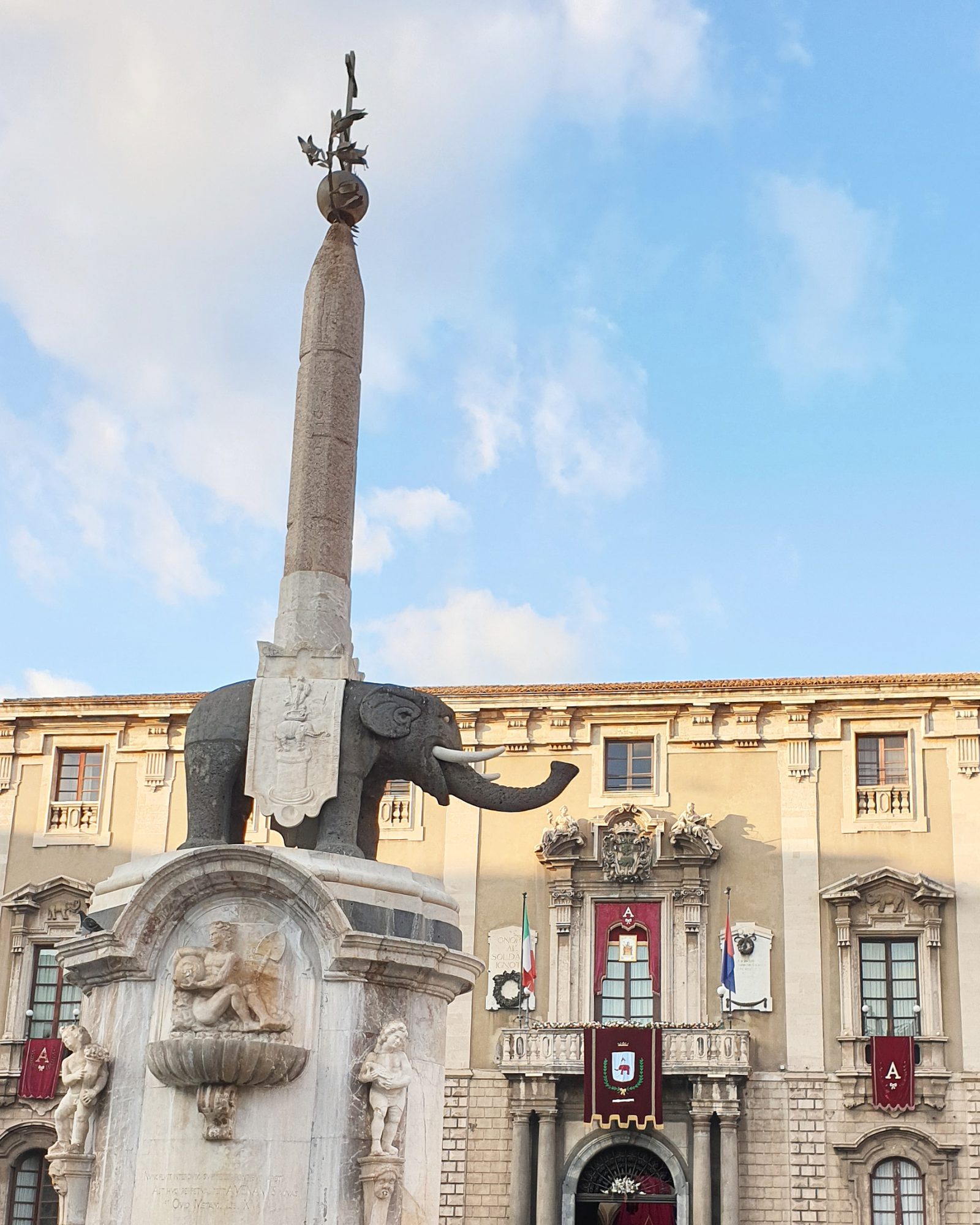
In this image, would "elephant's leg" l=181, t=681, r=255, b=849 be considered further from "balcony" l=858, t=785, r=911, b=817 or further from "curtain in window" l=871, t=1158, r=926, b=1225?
"balcony" l=858, t=785, r=911, b=817

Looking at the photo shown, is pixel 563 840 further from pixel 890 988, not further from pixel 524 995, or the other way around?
pixel 890 988

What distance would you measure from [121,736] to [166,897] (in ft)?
85.5

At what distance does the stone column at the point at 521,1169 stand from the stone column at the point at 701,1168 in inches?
127

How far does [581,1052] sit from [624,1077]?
1142 mm

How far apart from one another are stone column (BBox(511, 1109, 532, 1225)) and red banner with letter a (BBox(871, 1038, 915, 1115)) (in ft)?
22.5

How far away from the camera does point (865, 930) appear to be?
109 ft

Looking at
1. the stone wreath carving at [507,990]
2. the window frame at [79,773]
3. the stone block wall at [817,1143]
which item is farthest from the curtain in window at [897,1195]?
the window frame at [79,773]

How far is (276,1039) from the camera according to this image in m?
11.8

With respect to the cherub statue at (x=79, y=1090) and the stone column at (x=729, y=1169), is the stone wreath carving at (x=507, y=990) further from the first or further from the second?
the cherub statue at (x=79, y=1090)

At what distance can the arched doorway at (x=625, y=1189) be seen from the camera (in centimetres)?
3225

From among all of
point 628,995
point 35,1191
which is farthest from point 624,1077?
point 35,1191

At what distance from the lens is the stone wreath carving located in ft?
111

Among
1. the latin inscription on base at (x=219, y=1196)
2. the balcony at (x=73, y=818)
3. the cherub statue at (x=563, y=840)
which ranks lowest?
the latin inscription on base at (x=219, y=1196)

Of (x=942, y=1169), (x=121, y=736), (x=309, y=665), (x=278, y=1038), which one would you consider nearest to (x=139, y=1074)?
(x=278, y=1038)
